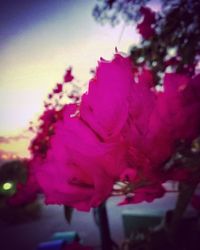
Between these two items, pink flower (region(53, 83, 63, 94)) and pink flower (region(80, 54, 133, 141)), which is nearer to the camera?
pink flower (region(80, 54, 133, 141))

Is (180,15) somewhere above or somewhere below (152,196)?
above

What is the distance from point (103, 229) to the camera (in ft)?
4.39

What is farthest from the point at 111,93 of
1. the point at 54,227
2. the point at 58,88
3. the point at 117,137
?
the point at 54,227

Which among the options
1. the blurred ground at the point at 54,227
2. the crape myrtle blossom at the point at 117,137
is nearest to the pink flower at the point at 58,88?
the crape myrtle blossom at the point at 117,137

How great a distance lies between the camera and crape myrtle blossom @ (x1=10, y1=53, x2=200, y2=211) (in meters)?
0.25

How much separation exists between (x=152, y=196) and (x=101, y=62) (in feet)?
0.49

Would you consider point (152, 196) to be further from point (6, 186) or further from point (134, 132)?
point (6, 186)

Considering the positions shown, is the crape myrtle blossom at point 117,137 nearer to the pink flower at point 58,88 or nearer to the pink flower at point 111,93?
the pink flower at point 111,93

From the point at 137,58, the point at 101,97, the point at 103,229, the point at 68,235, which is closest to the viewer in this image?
the point at 101,97

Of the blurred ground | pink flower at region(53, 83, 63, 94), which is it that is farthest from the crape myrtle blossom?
the blurred ground

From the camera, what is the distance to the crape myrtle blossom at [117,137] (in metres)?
0.25

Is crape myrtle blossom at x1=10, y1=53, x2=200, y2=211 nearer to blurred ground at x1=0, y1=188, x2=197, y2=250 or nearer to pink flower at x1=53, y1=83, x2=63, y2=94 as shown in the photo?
pink flower at x1=53, y1=83, x2=63, y2=94

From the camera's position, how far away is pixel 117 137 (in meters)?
0.27

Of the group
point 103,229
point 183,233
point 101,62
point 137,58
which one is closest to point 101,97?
point 101,62
